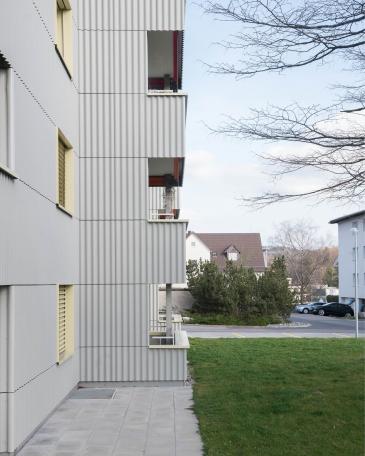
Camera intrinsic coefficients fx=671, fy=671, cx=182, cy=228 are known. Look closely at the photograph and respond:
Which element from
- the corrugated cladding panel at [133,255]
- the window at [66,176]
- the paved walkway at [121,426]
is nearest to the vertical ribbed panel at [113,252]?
the corrugated cladding panel at [133,255]

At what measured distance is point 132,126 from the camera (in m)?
13.8

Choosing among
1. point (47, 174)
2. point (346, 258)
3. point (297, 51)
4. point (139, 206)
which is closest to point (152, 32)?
point (139, 206)

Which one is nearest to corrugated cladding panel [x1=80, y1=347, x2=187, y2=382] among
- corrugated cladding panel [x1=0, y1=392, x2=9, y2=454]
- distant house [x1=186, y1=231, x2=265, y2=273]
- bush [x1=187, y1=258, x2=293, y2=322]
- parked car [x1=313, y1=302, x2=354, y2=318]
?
corrugated cladding panel [x1=0, y1=392, x2=9, y2=454]

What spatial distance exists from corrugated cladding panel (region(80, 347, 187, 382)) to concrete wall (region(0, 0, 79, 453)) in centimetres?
145

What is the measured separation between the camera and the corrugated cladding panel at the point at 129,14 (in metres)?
13.8

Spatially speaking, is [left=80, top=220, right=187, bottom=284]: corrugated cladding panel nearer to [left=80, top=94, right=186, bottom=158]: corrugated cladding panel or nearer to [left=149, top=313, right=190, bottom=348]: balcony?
[left=149, top=313, right=190, bottom=348]: balcony

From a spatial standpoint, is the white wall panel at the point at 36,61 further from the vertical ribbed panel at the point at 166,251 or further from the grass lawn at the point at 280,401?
the grass lawn at the point at 280,401

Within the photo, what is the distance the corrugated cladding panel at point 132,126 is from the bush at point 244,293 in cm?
2207

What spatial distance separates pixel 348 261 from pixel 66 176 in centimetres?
4628

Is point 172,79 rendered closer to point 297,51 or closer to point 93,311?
point 93,311

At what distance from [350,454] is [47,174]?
582cm

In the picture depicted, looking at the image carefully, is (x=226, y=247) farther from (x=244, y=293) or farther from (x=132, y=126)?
(x=132, y=126)

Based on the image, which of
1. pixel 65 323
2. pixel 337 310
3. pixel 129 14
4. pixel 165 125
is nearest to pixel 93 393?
pixel 65 323

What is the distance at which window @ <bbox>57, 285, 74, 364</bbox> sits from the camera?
38.5 feet
